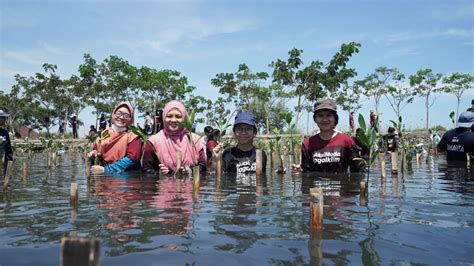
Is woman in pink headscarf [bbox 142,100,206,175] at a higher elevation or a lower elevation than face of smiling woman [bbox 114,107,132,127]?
lower

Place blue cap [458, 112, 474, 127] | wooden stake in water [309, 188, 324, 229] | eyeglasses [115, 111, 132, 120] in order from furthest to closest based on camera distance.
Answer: blue cap [458, 112, 474, 127] → eyeglasses [115, 111, 132, 120] → wooden stake in water [309, 188, 324, 229]

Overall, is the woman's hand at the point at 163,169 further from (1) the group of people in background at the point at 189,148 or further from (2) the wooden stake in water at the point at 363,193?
(2) the wooden stake in water at the point at 363,193

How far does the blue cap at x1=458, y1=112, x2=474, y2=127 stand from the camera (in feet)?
28.6

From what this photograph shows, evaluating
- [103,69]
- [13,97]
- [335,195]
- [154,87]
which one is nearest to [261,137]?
[154,87]

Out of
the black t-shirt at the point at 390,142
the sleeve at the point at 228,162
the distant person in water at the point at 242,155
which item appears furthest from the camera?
the black t-shirt at the point at 390,142

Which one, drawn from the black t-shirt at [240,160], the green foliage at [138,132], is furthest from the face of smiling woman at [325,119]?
the green foliage at [138,132]

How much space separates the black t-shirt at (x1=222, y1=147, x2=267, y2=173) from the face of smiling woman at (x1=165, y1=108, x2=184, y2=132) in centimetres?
102

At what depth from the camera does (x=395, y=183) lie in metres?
6.25

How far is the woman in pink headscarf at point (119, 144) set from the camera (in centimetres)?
696

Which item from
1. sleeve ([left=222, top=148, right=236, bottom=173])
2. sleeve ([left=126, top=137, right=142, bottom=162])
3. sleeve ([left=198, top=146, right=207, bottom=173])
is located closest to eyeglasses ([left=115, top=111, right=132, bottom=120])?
sleeve ([left=126, top=137, right=142, bottom=162])

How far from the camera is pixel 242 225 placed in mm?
3271

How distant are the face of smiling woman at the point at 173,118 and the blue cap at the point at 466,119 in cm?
650

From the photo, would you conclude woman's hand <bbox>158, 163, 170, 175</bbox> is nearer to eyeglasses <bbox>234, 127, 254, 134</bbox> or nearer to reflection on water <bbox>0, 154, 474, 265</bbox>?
reflection on water <bbox>0, 154, 474, 265</bbox>

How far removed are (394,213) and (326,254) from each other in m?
1.55
